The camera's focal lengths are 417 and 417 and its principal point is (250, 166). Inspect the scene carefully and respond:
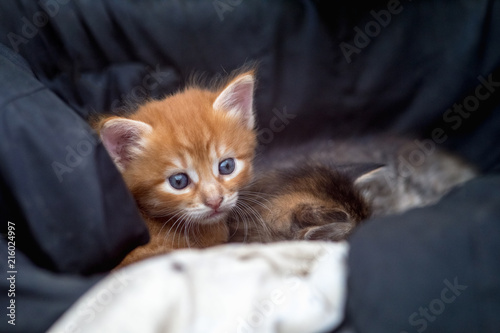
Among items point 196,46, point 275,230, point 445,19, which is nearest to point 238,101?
point 196,46

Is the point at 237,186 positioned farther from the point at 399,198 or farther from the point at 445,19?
the point at 445,19

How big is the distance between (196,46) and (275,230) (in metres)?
0.69

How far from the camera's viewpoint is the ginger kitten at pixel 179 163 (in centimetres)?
120

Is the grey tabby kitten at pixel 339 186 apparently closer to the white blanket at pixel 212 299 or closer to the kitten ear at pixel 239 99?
the kitten ear at pixel 239 99

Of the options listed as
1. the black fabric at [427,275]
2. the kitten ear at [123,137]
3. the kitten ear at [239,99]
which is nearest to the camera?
the black fabric at [427,275]

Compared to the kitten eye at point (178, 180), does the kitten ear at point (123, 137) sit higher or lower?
higher

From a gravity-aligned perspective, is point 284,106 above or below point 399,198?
above

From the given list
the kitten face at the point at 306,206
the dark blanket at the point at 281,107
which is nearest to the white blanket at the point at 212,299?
the dark blanket at the point at 281,107

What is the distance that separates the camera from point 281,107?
1.61 m

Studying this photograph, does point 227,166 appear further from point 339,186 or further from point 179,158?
point 339,186

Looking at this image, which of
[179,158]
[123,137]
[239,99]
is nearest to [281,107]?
[239,99]

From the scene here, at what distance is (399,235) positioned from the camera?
2.31 feet

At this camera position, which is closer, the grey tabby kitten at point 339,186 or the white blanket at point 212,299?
the white blanket at point 212,299

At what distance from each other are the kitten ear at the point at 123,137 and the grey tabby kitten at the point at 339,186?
0.38 meters
